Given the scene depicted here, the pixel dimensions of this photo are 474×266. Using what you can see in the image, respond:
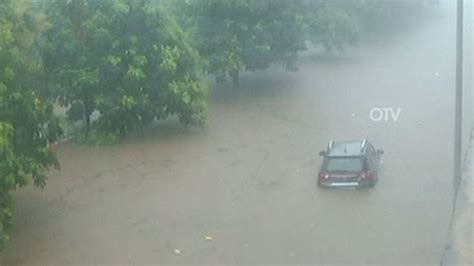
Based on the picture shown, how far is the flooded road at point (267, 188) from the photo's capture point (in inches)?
331

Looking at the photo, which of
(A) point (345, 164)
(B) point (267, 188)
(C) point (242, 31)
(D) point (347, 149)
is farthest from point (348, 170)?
(C) point (242, 31)

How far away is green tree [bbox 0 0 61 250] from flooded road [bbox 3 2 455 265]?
2.07ft

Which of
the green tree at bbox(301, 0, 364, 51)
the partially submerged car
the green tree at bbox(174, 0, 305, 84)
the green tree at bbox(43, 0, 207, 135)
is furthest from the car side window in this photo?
the green tree at bbox(301, 0, 364, 51)

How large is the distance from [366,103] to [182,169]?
12.1 ft

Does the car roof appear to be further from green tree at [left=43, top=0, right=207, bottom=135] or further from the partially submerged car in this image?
green tree at [left=43, top=0, right=207, bottom=135]

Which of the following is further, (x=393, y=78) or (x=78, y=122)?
(x=393, y=78)

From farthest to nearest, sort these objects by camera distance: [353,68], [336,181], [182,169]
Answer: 1. [353,68]
2. [182,169]
3. [336,181]

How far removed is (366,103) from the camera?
1382 centimetres

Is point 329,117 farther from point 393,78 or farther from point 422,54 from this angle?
point 422,54

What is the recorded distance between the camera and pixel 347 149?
1045cm

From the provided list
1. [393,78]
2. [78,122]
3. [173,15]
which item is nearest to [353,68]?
[393,78]

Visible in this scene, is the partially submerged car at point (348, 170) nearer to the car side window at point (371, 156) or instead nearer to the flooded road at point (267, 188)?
the car side window at point (371, 156)

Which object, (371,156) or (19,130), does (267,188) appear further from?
(19,130)

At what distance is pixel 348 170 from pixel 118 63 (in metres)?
4.47
